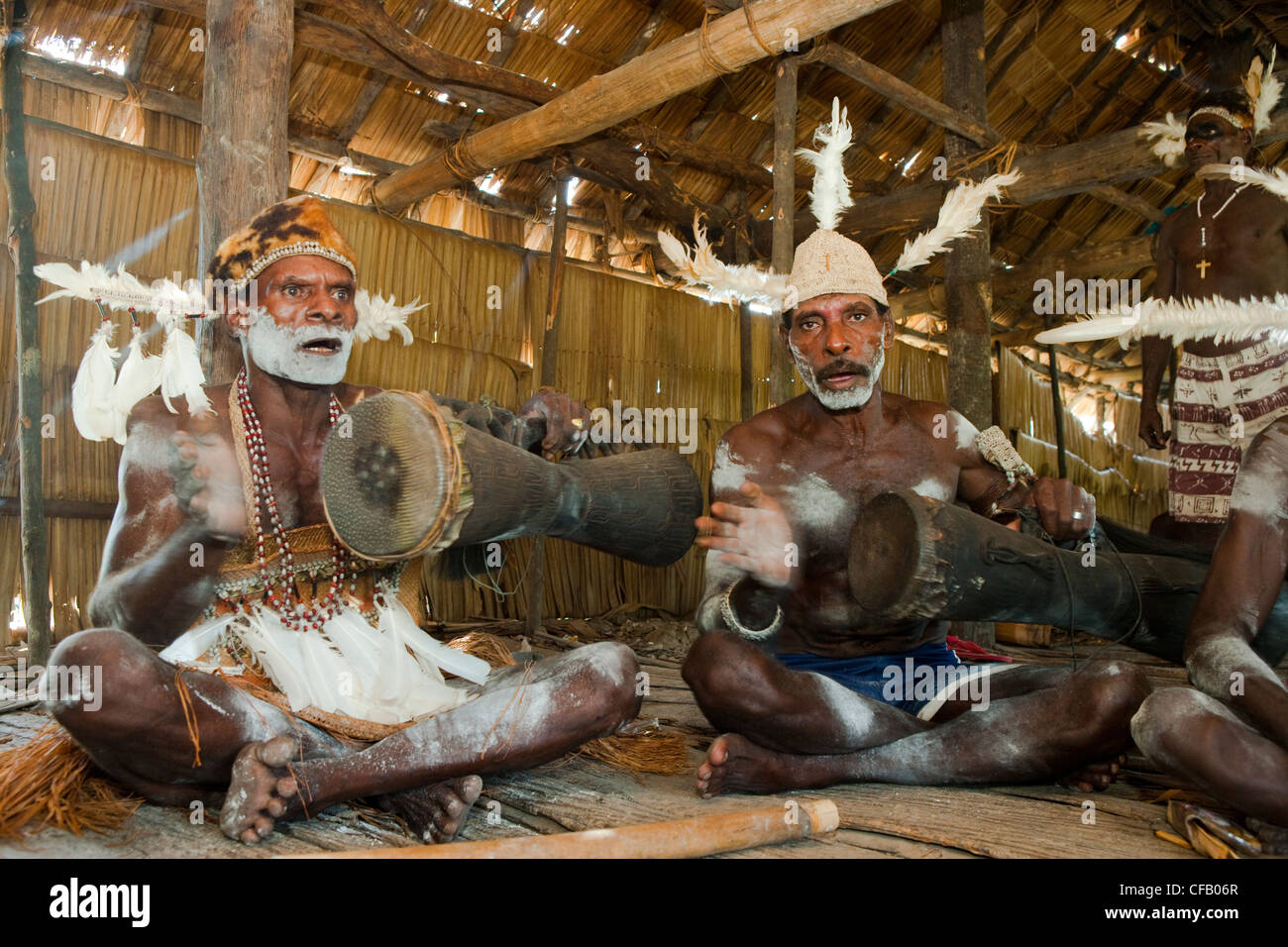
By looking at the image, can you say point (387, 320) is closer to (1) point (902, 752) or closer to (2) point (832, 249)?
(2) point (832, 249)

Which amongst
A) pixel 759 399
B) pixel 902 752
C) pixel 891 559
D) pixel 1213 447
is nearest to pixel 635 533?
pixel 891 559

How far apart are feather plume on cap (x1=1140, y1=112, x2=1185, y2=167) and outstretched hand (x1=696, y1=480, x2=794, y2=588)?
157 inches

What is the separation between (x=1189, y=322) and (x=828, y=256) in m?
1.04

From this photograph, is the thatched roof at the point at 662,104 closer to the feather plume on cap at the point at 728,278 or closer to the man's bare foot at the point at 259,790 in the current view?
the feather plume on cap at the point at 728,278

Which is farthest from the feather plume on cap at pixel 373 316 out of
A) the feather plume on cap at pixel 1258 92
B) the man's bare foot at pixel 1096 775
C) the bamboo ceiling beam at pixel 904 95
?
the feather plume on cap at pixel 1258 92

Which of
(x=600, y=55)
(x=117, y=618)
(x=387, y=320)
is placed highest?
(x=600, y=55)

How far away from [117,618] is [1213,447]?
15.5 feet

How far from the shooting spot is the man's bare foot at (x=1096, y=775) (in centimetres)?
262

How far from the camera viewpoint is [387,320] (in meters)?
3.14

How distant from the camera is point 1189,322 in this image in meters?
2.71

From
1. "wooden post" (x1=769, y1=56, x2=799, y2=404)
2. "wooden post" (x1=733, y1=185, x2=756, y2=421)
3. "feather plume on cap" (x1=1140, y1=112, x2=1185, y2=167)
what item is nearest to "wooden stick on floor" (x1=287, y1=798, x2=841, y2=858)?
"wooden post" (x1=769, y1=56, x2=799, y2=404)

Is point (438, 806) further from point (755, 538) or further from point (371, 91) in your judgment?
point (371, 91)

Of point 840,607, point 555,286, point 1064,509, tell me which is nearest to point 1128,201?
point 555,286

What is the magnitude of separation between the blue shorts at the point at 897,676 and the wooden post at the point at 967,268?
9.10ft
